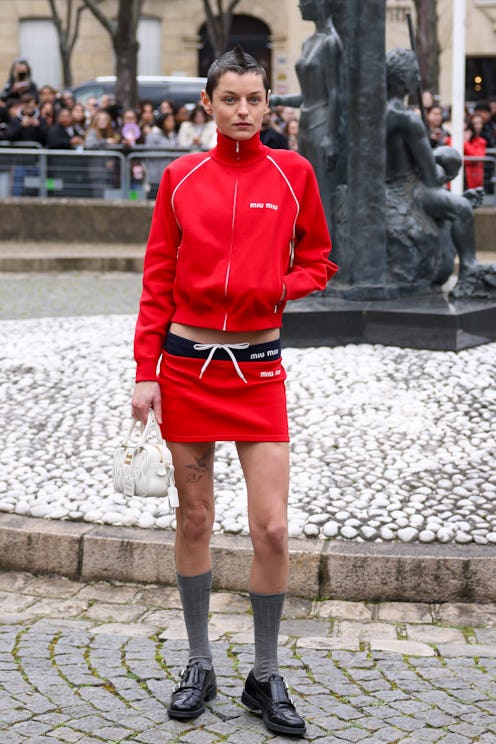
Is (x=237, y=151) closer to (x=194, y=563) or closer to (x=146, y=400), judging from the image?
(x=146, y=400)

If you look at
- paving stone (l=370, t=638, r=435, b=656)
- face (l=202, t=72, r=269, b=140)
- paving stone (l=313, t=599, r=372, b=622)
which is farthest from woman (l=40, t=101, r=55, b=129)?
face (l=202, t=72, r=269, b=140)

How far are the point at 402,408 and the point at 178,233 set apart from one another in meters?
3.31

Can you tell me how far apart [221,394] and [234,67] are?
958 mm

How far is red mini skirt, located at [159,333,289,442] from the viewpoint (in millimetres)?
4219

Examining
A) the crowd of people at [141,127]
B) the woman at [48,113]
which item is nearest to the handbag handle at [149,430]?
the crowd of people at [141,127]

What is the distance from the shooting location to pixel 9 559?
595 cm

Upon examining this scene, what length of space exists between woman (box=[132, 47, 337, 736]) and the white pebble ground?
160 centimetres

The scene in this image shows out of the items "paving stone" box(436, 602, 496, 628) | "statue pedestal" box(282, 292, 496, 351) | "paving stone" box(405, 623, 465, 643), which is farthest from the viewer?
"statue pedestal" box(282, 292, 496, 351)

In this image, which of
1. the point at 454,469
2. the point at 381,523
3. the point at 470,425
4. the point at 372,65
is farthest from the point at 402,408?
the point at 372,65

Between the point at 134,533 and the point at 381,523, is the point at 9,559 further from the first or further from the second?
the point at 381,523

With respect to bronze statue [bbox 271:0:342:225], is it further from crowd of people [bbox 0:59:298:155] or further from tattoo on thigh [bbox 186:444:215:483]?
crowd of people [bbox 0:59:298:155]

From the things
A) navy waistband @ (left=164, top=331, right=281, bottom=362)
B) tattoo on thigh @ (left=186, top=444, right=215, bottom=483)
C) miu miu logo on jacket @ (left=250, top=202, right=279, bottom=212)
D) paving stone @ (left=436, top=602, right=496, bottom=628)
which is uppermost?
miu miu logo on jacket @ (left=250, top=202, right=279, bottom=212)

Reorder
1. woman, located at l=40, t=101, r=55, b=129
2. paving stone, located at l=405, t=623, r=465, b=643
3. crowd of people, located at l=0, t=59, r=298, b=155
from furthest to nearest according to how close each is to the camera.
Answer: woman, located at l=40, t=101, r=55, b=129 < crowd of people, located at l=0, t=59, r=298, b=155 < paving stone, located at l=405, t=623, r=465, b=643

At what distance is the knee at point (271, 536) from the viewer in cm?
420
